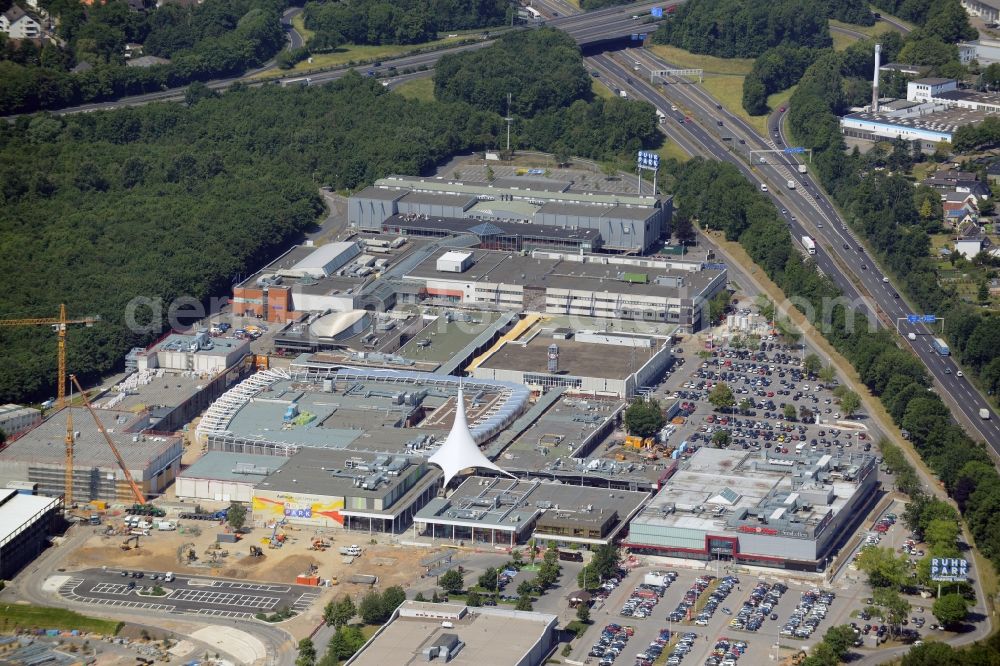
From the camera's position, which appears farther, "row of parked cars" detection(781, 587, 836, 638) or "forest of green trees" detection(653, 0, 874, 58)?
"forest of green trees" detection(653, 0, 874, 58)

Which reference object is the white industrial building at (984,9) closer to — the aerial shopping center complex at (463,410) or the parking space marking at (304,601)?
the aerial shopping center complex at (463,410)

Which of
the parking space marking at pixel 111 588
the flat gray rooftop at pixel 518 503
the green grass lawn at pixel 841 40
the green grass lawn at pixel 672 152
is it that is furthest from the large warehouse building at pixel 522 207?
the parking space marking at pixel 111 588

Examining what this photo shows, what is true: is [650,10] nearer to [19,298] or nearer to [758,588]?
[19,298]

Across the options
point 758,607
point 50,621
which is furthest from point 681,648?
point 50,621

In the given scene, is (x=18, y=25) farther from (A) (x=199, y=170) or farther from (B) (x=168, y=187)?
(B) (x=168, y=187)

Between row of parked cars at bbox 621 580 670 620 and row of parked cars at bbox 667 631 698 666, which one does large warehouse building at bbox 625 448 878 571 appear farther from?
row of parked cars at bbox 667 631 698 666

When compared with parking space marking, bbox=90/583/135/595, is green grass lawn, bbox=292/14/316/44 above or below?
above

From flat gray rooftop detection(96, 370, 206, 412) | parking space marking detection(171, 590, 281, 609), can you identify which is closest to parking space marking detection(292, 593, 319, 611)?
parking space marking detection(171, 590, 281, 609)
